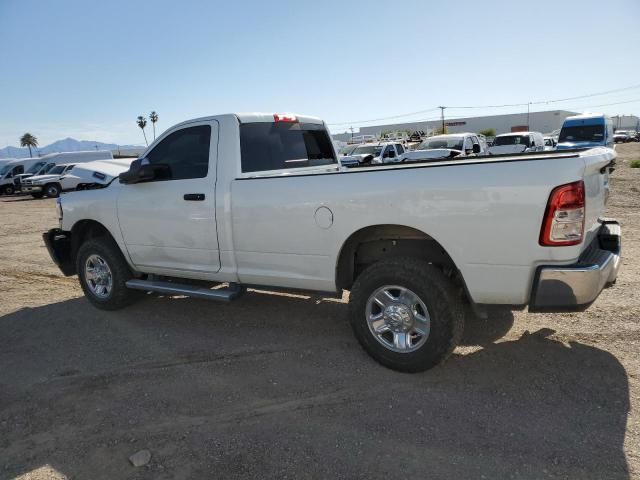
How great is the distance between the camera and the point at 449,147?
65.4 ft

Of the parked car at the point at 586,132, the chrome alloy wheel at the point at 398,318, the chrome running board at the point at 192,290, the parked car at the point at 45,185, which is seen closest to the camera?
the chrome alloy wheel at the point at 398,318

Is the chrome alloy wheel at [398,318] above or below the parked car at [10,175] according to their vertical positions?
below

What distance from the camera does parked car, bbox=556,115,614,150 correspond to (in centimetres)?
1906

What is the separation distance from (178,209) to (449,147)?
17.0 meters

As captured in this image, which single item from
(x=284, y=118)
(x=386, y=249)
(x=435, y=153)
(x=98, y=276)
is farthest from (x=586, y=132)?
(x=98, y=276)

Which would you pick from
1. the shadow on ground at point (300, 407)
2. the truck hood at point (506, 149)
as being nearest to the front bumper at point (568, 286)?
A: the shadow on ground at point (300, 407)

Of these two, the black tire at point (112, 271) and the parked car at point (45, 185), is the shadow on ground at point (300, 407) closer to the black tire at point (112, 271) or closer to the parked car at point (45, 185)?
the black tire at point (112, 271)

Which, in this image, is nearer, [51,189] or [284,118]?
[284,118]

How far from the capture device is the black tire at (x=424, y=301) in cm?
345

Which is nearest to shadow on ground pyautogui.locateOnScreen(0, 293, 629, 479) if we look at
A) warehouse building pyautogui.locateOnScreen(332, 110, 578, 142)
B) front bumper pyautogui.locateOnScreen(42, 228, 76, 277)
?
front bumper pyautogui.locateOnScreen(42, 228, 76, 277)

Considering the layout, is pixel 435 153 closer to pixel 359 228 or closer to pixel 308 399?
pixel 359 228

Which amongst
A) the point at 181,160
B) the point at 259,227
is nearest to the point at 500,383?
the point at 259,227

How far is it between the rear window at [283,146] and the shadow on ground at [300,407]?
1650mm

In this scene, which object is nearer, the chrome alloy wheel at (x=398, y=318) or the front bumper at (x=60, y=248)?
the chrome alloy wheel at (x=398, y=318)
